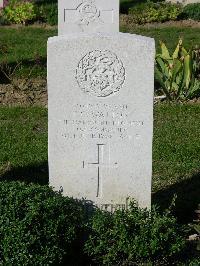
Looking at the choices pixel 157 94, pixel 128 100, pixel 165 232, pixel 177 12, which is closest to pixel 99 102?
pixel 128 100

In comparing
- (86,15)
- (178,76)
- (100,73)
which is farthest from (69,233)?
(86,15)

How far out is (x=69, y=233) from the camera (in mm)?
5477

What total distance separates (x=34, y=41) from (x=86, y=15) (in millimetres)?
4881

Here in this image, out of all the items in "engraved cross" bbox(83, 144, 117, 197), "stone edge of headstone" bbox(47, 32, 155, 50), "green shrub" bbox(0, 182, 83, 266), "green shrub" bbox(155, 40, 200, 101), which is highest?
"stone edge of headstone" bbox(47, 32, 155, 50)

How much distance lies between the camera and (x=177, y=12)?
18.1m

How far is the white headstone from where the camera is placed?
10.4 metres

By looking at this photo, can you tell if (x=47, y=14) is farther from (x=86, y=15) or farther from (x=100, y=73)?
(x=100, y=73)

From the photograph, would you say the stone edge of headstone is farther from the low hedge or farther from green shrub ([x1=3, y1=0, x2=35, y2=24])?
green shrub ([x1=3, y1=0, x2=35, y2=24])

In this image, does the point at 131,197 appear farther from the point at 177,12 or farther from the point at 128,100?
the point at 177,12

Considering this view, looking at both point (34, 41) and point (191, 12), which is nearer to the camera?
point (34, 41)

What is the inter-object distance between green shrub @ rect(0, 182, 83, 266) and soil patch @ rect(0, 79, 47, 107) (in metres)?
4.90

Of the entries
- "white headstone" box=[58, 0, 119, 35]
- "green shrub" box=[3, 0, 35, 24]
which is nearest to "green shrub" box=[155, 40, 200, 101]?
"white headstone" box=[58, 0, 119, 35]

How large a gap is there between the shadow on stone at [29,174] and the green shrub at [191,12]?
11.2 m

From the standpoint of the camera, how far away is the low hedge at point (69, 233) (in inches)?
210
